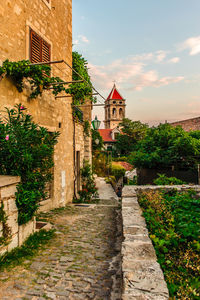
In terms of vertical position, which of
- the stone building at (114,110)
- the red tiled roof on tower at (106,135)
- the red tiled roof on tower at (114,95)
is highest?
the red tiled roof on tower at (114,95)

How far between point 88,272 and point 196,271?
134 centimetres

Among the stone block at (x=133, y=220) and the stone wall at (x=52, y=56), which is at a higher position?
the stone wall at (x=52, y=56)

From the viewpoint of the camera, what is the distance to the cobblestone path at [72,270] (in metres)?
2.36

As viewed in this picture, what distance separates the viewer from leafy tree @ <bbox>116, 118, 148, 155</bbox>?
3747cm

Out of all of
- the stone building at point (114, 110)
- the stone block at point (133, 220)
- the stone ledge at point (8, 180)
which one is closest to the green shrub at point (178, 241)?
the stone block at point (133, 220)

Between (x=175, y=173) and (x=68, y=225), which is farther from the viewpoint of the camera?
(x=175, y=173)

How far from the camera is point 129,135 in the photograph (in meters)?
38.0

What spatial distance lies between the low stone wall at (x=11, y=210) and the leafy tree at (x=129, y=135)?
113 ft

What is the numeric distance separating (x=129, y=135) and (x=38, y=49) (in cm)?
3302

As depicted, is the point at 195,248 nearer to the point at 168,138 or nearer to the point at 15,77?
the point at 15,77

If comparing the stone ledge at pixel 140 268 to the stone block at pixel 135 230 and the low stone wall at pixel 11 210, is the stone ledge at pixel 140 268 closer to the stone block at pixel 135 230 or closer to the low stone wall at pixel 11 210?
the stone block at pixel 135 230

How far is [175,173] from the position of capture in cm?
948

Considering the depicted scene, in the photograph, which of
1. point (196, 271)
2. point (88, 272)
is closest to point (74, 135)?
point (88, 272)

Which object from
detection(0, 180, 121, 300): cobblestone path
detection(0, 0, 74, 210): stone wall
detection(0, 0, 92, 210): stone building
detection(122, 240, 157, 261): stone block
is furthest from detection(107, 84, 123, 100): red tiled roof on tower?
detection(122, 240, 157, 261): stone block
